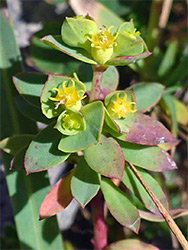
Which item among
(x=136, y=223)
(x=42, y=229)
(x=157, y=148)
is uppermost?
(x=157, y=148)

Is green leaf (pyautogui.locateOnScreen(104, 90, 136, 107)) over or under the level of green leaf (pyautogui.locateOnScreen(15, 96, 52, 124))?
over

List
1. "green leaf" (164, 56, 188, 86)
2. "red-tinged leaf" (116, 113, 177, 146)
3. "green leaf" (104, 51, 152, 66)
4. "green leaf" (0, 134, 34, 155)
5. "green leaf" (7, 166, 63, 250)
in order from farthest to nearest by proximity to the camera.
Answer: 1. "green leaf" (164, 56, 188, 86)
2. "green leaf" (7, 166, 63, 250)
3. "green leaf" (0, 134, 34, 155)
4. "red-tinged leaf" (116, 113, 177, 146)
5. "green leaf" (104, 51, 152, 66)

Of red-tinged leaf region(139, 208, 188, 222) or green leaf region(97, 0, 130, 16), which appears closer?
red-tinged leaf region(139, 208, 188, 222)

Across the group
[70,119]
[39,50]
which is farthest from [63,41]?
[39,50]

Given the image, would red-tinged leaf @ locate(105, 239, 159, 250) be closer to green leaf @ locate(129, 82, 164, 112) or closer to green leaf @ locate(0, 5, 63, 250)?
green leaf @ locate(0, 5, 63, 250)

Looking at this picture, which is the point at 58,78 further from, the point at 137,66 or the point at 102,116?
the point at 137,66

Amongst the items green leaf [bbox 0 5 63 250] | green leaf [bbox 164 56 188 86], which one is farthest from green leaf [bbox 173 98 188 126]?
green leaf [bbox 0 5 63 250]

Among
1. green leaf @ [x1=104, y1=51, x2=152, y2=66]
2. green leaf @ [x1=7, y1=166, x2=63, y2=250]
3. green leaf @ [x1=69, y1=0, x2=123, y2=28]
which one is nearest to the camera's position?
green leaf @ [x1=104, y1=51, x2=152, y2=66]
